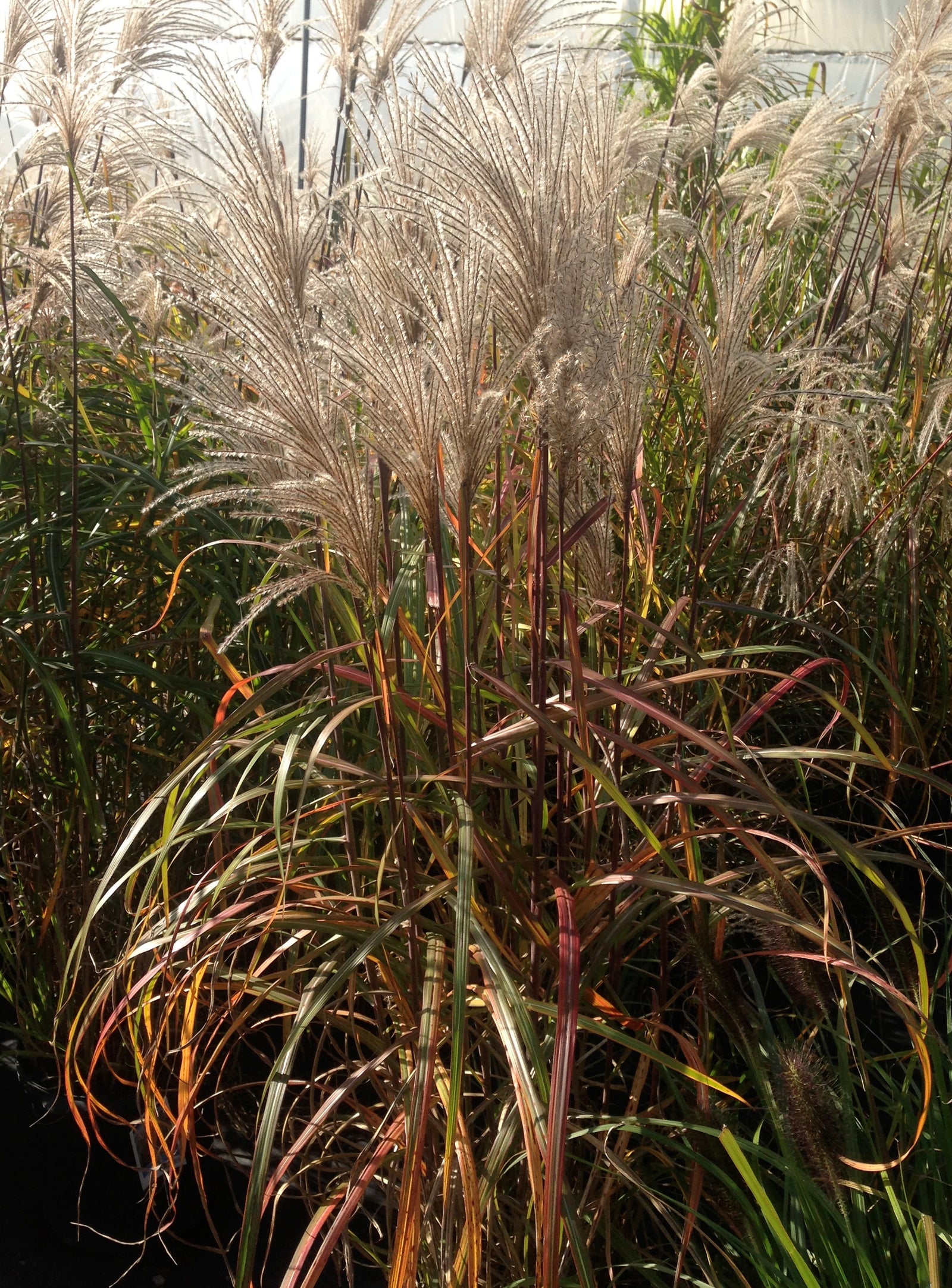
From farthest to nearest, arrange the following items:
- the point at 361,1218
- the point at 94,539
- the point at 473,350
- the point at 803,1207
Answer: the point at 94,539
the point at 361,1218
the point at 803,1207
the point at 473,350

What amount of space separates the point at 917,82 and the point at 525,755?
1.67 m

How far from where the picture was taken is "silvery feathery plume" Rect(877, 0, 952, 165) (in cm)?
235

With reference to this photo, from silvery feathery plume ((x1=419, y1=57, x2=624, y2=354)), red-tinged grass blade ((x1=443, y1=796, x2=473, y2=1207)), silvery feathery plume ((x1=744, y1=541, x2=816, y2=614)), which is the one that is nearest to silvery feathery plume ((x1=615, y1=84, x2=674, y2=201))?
silvery feathery plume ((x1=419, y1=57, x2=624, y2=354))

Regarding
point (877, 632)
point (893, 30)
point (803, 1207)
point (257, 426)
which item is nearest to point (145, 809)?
point (257, 426)

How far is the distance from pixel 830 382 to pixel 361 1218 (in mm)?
1832

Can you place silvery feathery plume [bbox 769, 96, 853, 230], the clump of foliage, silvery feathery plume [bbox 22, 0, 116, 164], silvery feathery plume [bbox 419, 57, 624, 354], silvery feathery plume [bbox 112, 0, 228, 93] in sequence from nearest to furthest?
silvery feathery plume [bbox 419, 57, 624, 354], the clump of foliage, silvery feathery plume [bbox 22, 0, 116, 164], silvery feathery plume [bbox 112, 0, 228, 93], silvery feathery plume [bbox 769, 96, 853, 230]

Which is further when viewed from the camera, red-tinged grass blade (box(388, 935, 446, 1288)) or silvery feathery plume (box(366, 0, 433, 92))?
silvery feathery plume (box(366, 0, 433, 92))

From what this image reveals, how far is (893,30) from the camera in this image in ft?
8.72

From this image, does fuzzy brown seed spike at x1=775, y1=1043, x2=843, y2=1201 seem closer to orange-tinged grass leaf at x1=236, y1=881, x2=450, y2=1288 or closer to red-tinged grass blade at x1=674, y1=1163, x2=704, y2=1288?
red-tinged grass blade at x1=674, y1=1163, x2=704, y2=1288

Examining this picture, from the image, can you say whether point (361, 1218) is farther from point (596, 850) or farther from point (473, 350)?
point (473, 350)

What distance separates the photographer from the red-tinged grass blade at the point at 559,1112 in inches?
45.1

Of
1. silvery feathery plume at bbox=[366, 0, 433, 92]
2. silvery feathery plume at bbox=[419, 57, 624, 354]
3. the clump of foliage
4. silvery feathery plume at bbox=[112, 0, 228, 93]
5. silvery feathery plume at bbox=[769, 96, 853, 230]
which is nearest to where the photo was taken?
silvery feathery plume at bbox=[419, 57, 624, 354]

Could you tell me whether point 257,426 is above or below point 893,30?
below

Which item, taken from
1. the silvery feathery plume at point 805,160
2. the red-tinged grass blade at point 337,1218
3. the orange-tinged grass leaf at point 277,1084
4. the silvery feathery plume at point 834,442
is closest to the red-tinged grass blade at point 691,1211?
the red-tinged grass blade at point 337,1218
